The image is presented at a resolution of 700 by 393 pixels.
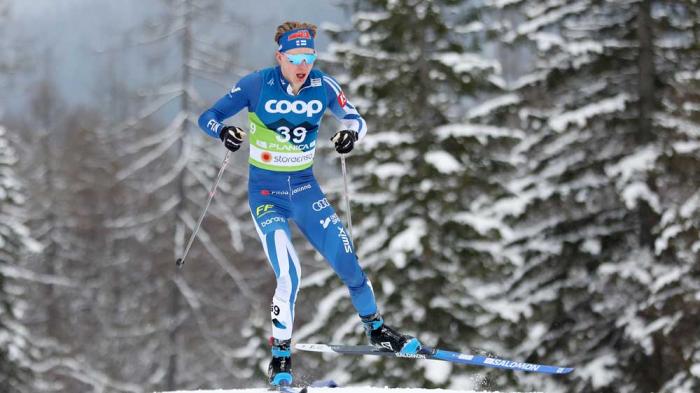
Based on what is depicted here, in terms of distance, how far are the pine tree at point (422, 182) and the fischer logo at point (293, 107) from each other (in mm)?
7895

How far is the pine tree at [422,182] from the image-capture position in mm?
15836

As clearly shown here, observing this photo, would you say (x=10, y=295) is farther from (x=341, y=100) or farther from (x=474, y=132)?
(x=341, y=100)

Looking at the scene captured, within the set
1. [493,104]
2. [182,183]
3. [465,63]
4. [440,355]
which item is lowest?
[182,183]

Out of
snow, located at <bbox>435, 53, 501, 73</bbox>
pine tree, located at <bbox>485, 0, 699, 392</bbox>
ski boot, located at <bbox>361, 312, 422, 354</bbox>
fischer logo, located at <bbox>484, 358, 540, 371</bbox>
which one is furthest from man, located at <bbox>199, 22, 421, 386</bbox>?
snow, located at <bbox>435, 53, 501, 73</bbox>

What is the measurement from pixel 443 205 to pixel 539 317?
2.88 m

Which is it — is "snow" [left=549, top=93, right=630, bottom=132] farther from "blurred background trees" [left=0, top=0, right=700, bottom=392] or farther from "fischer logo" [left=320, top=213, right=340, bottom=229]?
"fischer logo" [left=320, top=213, right=340, bottom=229]

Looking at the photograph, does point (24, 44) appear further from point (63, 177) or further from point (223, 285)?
point (223, 285)

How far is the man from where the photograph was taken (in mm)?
7438

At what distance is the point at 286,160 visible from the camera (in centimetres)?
766

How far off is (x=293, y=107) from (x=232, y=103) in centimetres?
56

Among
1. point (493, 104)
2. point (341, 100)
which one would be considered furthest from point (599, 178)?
point (341, 100)

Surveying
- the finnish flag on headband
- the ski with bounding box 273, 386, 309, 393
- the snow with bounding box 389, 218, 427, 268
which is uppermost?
the finnish flag on headband

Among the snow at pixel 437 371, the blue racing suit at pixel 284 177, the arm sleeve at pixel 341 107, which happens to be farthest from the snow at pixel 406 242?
the blue racing suit at pixel 284 177

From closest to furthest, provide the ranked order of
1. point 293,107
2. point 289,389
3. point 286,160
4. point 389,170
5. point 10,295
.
Answer: 1. point 289,389
2. point 293,107
3. point 286,160
4. point 389,170
5. point 10,295
